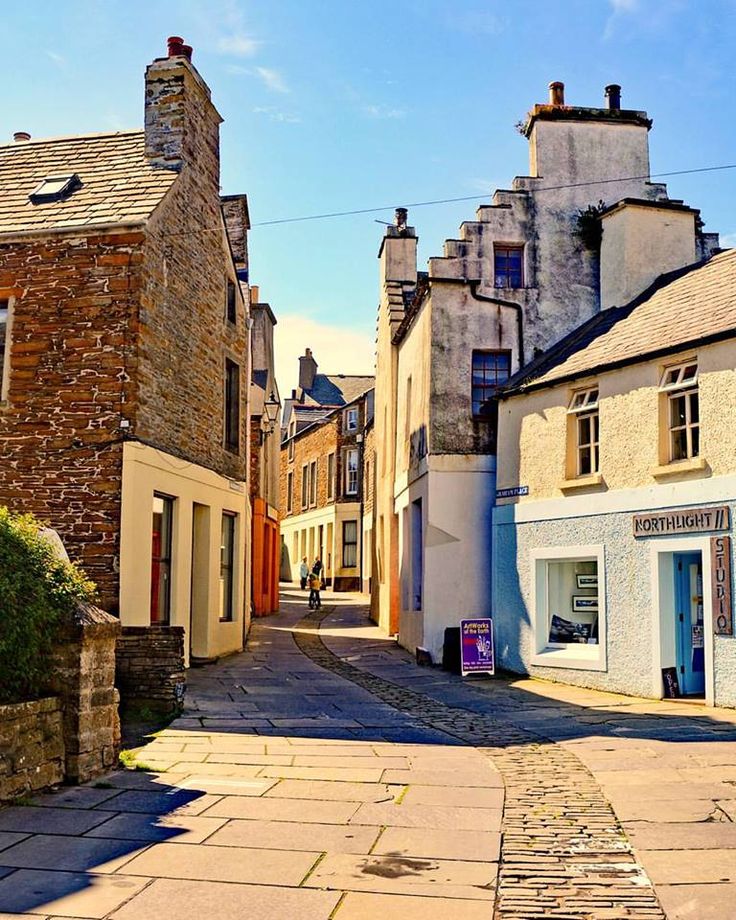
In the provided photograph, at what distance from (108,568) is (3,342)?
4247 millimetres

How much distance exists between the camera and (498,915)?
5453mm

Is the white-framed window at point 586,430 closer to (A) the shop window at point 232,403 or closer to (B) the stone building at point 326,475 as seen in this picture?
(A) the shop window at point 232,403

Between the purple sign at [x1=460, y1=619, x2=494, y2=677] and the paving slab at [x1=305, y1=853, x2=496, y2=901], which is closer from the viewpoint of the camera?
the paving slab at [x1=305, y1=853, x2=496, y2=901]

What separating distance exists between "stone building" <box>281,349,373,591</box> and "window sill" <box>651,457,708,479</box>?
28706 millimetres

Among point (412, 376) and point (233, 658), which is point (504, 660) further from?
point (412, 376)

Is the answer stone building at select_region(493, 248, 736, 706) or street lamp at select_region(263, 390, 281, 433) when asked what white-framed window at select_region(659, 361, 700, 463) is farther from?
street lamp at select_region(263, 390, 281, 433)

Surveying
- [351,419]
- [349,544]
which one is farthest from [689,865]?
[349,544]

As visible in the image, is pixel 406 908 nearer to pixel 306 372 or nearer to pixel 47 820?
pixel 47 820

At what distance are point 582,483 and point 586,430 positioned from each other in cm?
106

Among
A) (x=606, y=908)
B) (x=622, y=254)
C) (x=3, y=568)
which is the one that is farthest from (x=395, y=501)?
(x=606, y=908)

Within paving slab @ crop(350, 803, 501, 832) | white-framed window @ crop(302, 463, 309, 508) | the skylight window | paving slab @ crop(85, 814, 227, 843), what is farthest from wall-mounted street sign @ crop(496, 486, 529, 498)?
white-framed window @ crop(302, 463, 309, 508)

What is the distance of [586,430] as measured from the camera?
682 inches

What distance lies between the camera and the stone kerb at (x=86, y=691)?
8.86 meters

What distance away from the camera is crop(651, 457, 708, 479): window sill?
1452 centimetres
